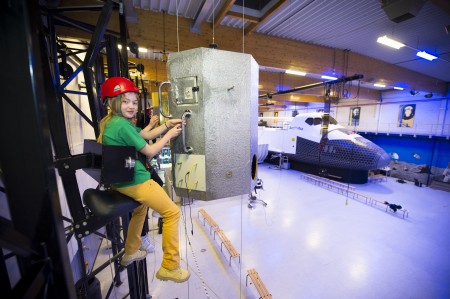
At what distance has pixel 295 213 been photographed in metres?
6.39

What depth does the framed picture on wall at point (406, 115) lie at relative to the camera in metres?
11.7

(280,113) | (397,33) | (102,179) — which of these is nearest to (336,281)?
(102,179)

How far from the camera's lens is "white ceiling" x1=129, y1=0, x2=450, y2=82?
11.7 feet

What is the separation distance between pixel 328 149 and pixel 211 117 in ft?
28.9

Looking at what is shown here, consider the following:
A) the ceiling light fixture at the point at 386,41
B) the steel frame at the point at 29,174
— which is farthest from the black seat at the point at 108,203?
the ceiling light fixture at the point at 386,41

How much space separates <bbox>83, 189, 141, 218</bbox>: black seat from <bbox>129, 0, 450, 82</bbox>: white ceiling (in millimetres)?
2981

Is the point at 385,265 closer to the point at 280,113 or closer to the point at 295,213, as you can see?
the point at 295,213

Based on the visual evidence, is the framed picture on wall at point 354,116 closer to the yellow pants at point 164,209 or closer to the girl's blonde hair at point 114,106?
the yellow pants at point 164,209

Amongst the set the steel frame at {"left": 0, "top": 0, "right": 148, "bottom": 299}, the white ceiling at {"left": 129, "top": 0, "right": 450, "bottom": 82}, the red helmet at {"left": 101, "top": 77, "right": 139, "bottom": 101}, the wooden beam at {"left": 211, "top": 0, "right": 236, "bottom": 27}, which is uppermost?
the white ceiling at {"left": 129, "top": 0, "right": 450, "bottom": 82}

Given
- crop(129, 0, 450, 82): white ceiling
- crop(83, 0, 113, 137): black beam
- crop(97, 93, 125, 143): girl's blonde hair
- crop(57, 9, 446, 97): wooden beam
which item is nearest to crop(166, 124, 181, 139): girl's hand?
crop(97, 93, 125, 143): girl's blonde hair

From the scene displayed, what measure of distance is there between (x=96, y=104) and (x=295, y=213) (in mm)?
6281

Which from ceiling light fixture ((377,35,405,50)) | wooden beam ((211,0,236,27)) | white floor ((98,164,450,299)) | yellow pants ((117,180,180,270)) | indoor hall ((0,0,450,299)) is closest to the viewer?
indoor hall ((0,0,450,299))

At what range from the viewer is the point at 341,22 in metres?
4.29

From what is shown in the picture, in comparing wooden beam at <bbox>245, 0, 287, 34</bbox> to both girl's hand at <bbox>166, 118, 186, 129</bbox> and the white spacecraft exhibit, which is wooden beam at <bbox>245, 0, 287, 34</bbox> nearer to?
girl's hand at <bbox>166, 118, 186, 129</bbox>
